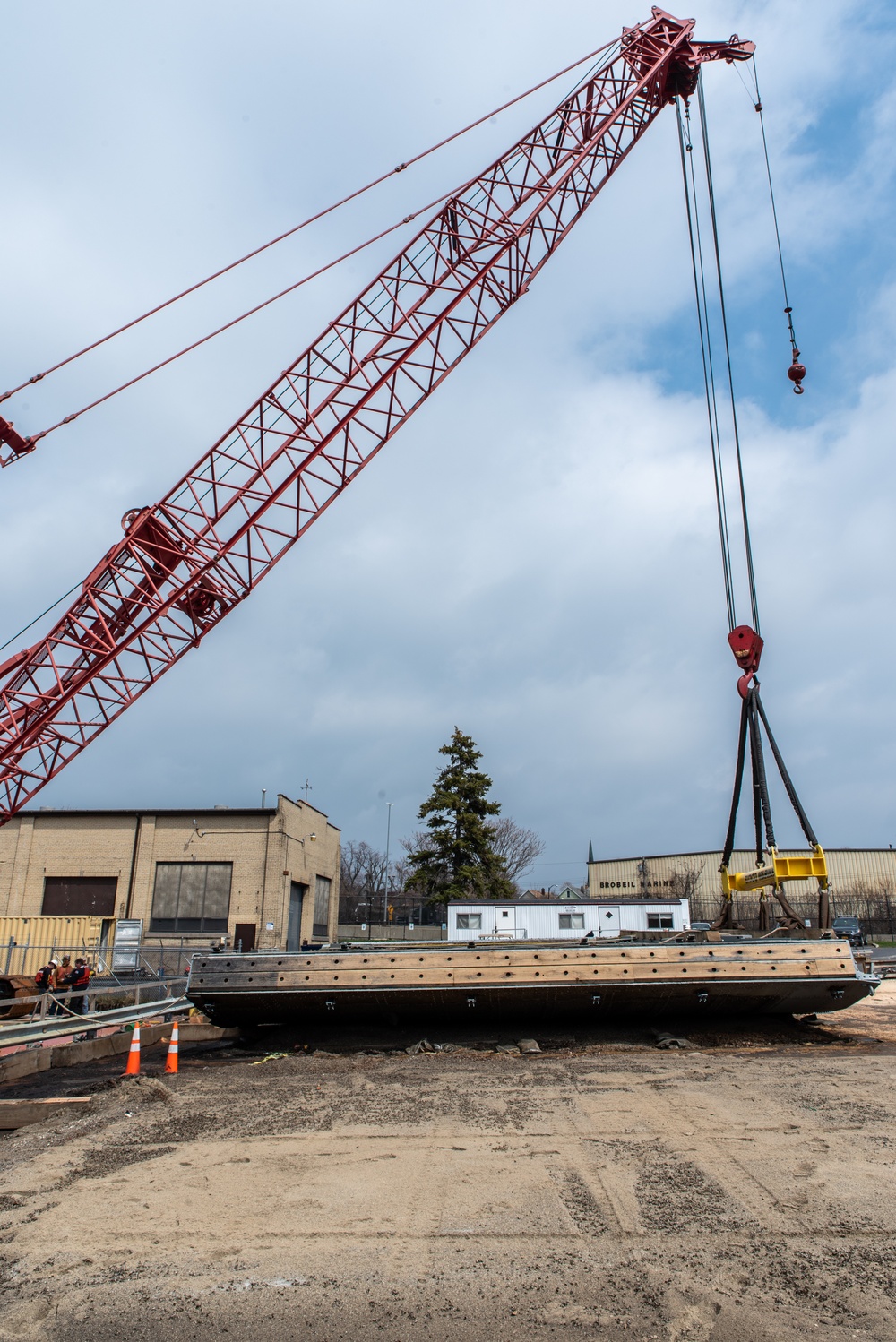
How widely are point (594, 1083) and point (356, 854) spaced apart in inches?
3531

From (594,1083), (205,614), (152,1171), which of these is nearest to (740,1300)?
(152,1171)

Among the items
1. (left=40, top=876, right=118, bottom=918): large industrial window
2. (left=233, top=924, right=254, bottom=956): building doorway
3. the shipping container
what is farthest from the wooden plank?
(left=40, top=876, right=118, bottom=918): large industrial window

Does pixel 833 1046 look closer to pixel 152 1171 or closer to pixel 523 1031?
pixel 523 1031

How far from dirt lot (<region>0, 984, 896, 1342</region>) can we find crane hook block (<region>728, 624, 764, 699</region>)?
5.88 meters

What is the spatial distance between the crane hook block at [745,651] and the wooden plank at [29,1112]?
10486mm

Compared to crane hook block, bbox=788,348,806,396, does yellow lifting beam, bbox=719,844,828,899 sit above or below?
below

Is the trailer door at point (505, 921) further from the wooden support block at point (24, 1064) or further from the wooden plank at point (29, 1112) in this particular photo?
the wooden plank at point (29, 1112)

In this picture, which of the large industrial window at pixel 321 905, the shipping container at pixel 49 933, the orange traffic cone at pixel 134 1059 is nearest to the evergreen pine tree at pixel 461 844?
the large industrial window at pixel 321 905

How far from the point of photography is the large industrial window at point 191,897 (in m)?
31.1

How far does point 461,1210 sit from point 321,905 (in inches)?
1341

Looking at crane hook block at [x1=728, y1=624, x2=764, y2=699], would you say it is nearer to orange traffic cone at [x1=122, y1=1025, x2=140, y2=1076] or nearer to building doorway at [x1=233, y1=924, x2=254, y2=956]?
orange traffic cone at [x1=122, y1=1025, x2=140, y2=1076]

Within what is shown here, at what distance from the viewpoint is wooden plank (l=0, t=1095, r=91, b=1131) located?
8.07m

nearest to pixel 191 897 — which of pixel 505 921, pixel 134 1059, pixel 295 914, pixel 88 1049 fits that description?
pixel 295 914

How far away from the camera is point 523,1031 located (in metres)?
12.2
